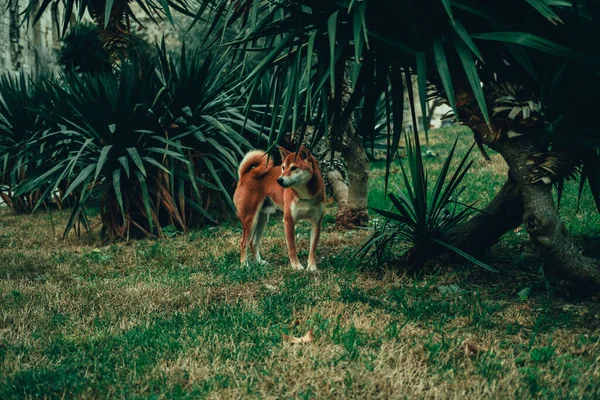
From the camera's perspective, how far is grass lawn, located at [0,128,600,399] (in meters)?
3.06

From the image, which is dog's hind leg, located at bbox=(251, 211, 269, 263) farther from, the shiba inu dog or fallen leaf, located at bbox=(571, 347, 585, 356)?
fallen leaf, located at bbox=(571, 347, 585, 356)

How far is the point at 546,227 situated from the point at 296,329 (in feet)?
5.51

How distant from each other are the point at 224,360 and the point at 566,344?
6.12ft

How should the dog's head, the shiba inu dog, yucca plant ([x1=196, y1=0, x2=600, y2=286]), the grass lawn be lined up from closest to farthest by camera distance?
the grass lawn < yucca plant ([x1=196, y1=0, x2=600, y2=286]) < the dog's head < the shiba inu dog

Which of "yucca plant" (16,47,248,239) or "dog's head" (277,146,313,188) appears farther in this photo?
"yucca plant" (16,47,248,239)

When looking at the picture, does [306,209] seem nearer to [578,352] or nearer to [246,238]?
[246,238]

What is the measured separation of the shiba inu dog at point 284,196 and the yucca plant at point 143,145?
57.6 inches

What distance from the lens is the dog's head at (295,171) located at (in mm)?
5344

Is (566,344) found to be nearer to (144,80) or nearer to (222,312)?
(222,312)

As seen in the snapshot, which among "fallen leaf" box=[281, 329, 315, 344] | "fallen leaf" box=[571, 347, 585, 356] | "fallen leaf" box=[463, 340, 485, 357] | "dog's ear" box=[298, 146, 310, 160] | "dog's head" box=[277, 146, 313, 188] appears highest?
"dog's ear" box=[298, 146, 310, 160]

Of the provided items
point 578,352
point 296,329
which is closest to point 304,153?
point 296,329

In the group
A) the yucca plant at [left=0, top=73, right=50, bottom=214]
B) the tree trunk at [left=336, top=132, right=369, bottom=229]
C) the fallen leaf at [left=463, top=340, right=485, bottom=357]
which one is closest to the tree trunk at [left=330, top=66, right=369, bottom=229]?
the tree trunk at [left=336, top=132, right=369, bottom=229]

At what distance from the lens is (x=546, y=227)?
404 cm

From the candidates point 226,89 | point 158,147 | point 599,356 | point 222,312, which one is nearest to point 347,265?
point 222,312
